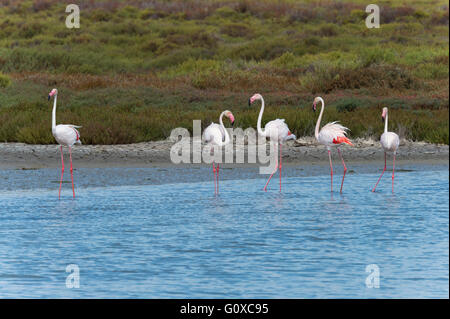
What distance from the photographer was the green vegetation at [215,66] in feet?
64.4

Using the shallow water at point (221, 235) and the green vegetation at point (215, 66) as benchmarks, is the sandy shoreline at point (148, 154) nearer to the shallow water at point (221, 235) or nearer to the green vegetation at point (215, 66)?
the green vegetation at point (215, 66)

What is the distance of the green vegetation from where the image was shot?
64.4ft

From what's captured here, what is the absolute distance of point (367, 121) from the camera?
1952 cm

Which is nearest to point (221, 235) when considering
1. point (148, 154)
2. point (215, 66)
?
point (148, 154)

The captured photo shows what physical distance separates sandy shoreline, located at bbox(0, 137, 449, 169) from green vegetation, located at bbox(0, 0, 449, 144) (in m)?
0.51

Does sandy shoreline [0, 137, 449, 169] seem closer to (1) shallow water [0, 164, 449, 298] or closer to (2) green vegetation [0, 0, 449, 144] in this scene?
(2) green vegetation [0, 0, 449, 144]

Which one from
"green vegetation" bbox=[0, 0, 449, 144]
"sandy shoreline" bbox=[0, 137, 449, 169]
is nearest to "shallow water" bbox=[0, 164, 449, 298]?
"sandy shoreline" bbox=[0, 137, 449, 169]

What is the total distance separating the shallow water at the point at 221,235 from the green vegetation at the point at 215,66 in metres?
4.22

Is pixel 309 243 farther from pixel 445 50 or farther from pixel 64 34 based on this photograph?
pixel 64 34

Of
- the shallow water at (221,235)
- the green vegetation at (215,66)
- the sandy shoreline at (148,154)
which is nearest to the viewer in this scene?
the shallow water at (221,235)

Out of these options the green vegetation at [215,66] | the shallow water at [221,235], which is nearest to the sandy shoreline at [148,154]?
the green vegetation at [215,66]

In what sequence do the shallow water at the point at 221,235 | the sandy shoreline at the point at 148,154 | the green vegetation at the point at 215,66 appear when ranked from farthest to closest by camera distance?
1. the green vegetation at the point at 215,66
2. the sandy shoreline at the point at 148,154
3. the shallow water at the point at 221,235
